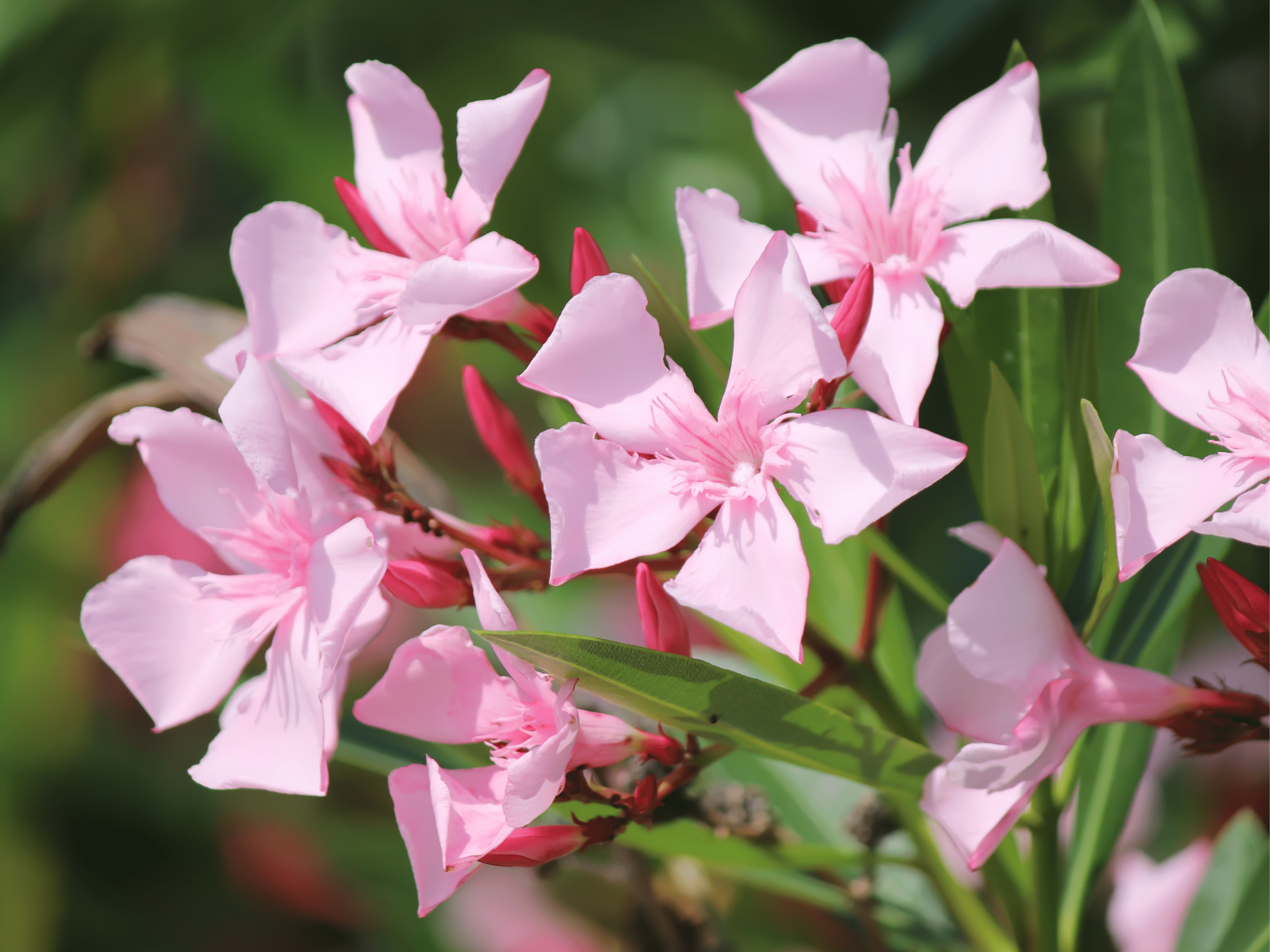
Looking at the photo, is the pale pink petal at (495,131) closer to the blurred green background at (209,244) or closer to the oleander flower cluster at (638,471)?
the oleander flower cluster at (638,471)

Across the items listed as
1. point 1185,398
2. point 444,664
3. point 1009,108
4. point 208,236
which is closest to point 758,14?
point 1009,108

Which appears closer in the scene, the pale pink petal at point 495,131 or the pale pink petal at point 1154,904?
the pale pink petal at point 495,131

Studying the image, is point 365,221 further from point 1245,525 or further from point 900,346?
point 1245,525

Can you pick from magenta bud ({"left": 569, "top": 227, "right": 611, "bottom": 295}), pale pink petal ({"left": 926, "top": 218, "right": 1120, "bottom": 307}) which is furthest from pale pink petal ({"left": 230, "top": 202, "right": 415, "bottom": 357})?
pale pink petal ({"left": 926, "top": 218, "right": 1120, "bottom": 307})

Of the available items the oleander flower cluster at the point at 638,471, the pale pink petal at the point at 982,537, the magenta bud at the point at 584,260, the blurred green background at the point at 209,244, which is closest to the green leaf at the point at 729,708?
the oleander flower cluster at the point at 638,471

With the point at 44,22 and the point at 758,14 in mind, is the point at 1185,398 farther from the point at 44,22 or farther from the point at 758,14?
the point at 44,22

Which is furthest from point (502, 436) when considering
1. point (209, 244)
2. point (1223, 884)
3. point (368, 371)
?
point (209, 244)

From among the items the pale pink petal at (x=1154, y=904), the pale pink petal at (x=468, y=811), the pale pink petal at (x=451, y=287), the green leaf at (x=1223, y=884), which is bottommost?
the pale pink petal at (x=1154, y=904)
